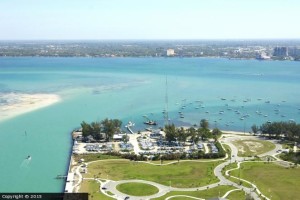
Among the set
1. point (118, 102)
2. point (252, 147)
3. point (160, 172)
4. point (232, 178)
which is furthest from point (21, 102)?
point (232, 178)

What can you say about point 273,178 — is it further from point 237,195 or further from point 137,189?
point 137,189

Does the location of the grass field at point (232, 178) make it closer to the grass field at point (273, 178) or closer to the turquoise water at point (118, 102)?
the grass field at point (273, 178)

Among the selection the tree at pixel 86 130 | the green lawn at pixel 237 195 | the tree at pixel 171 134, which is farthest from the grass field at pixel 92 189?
the tree at pixel 171 134

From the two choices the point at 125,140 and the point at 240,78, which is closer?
the point at 125,140

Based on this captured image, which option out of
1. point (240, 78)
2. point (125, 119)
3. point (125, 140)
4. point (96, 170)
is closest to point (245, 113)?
point (125, 119)

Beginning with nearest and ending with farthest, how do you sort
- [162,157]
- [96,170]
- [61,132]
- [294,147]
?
[96,170], [162,157], [294,147], [61,132]

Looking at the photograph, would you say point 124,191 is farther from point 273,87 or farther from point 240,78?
point 240,78

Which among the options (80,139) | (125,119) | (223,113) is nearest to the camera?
(80,139)
